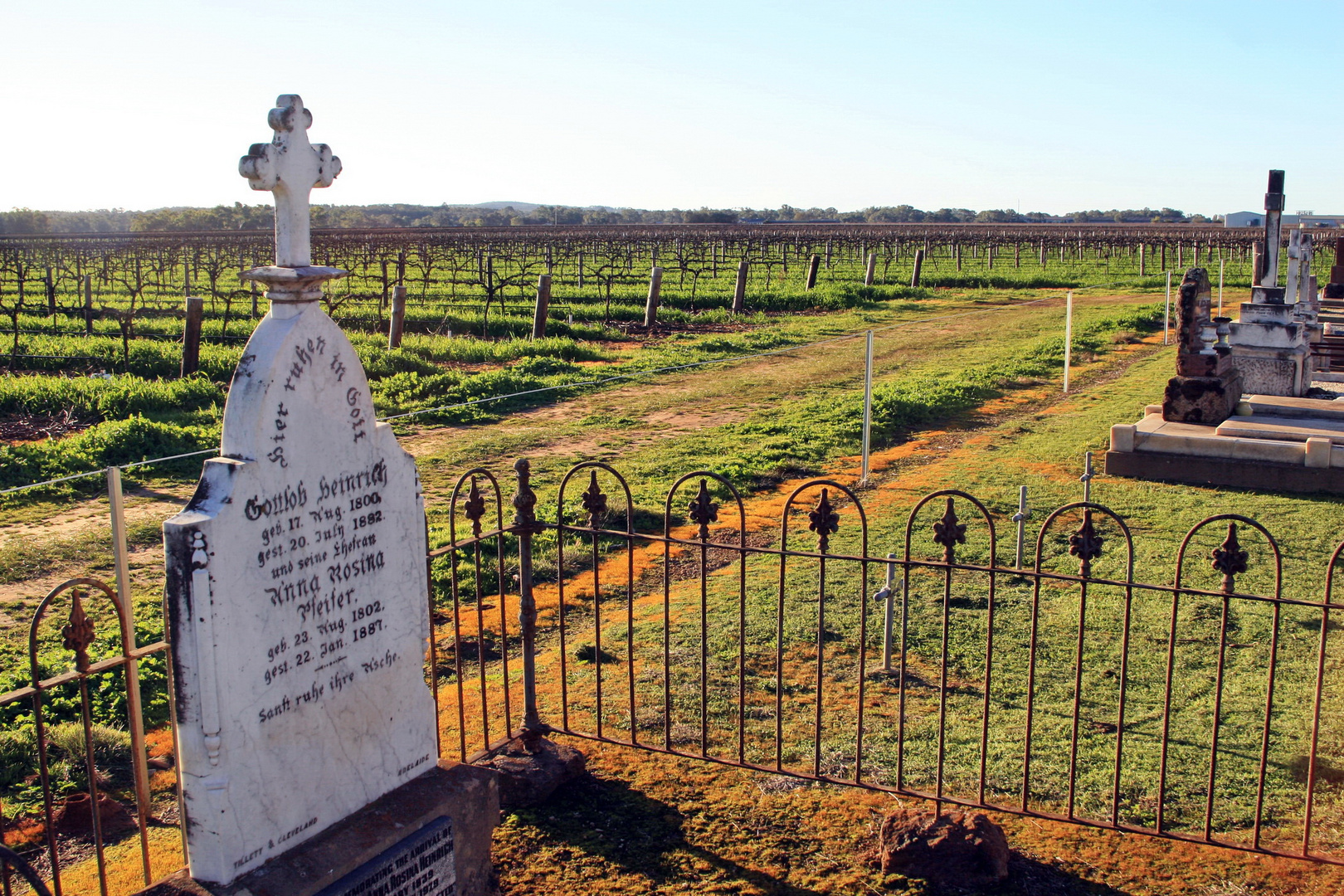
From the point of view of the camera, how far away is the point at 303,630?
3.44m

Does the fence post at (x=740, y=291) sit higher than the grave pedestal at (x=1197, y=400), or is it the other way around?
the fence post at (x=740, y=291)

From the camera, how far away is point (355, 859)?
11.5ft

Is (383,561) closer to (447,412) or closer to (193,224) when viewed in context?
(447,412)

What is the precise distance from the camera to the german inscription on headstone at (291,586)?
3125 mm

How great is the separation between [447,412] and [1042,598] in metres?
8.75

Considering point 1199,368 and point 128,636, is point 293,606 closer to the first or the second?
point 128,636

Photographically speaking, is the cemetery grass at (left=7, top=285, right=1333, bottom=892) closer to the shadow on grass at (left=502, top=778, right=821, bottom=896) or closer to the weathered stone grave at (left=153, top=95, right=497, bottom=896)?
the shadow on grass at (left=502, top=778, right=821, bottom=896)

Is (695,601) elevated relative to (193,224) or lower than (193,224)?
lower

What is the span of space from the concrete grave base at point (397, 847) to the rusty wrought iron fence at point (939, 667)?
74 cm

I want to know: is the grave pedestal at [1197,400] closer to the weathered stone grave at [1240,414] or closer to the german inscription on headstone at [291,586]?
the weathered stone grave at [1240,414]

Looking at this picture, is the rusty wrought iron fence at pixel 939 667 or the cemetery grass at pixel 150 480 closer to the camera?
the rusty wrought iron fence at pixel 939 667

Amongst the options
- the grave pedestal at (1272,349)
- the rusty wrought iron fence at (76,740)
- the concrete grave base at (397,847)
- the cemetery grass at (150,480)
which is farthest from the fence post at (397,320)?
the concrete grave base at (397,847)

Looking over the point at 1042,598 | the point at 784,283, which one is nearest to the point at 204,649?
the point at 1042,598

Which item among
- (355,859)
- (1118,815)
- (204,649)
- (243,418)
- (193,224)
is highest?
(193,224)
